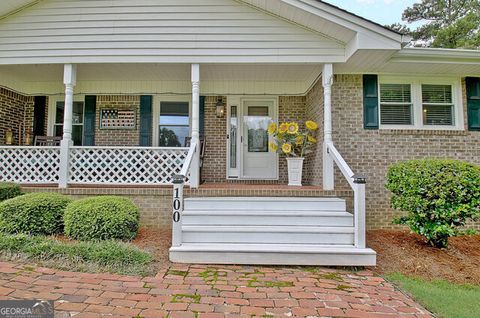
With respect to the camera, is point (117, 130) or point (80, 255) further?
point (117, 130)

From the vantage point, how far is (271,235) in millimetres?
4277

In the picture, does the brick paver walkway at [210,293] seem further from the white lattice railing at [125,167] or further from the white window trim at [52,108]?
the white window trim at [52,108]

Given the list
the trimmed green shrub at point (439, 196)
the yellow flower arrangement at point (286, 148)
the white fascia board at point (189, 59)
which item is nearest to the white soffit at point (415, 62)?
the white fascia board at point (189, 59)

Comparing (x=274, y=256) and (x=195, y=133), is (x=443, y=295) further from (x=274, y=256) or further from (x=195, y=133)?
(x=195, y=133)

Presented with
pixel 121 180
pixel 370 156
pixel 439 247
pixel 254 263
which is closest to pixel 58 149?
pixel 121 180

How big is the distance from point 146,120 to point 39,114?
277 centimetres

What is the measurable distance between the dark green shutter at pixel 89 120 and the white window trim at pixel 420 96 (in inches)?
260

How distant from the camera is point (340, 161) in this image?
496 centimetres

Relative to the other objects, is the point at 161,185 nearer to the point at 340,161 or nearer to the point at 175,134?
the point at 175,134

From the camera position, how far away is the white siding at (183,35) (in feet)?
18.8

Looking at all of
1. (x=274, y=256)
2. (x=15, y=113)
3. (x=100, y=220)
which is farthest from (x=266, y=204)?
(x=15, y=113)

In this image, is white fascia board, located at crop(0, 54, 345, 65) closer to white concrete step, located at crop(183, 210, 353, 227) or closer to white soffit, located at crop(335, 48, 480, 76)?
white soffit, located at crop(335, 48, 480, 76)

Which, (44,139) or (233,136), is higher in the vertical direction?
(233,136)

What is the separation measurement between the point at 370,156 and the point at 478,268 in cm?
253
